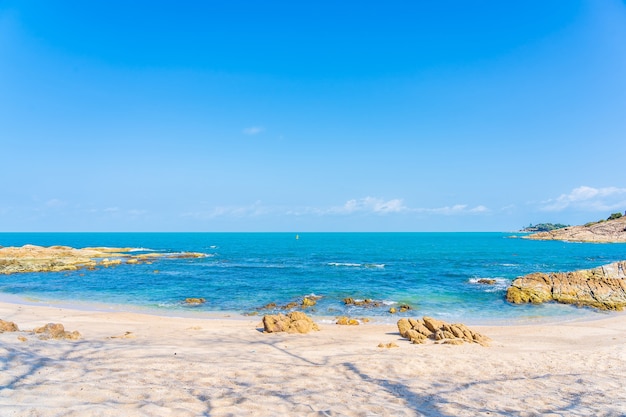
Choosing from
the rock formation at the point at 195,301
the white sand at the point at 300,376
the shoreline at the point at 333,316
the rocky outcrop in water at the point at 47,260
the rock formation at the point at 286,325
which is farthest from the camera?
the rocky outcrop in water at the point at 47,260

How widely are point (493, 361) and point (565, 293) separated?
2208 cm

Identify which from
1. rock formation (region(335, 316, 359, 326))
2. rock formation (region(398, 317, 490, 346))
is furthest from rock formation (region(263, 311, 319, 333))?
rock formation (region(398, 317, 490, 346))

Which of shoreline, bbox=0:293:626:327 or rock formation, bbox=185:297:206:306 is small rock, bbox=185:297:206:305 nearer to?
rock formation, bbox=185:297:206:306

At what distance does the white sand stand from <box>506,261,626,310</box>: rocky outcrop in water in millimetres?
12546

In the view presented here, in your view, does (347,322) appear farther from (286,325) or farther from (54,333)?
(54,333)

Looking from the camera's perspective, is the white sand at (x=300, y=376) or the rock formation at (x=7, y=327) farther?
the rock formation at (x=7, y=327)

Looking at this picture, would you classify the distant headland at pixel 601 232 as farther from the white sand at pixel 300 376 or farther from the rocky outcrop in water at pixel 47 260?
the white sand at pixel 300 376

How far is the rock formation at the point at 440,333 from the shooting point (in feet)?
52.4

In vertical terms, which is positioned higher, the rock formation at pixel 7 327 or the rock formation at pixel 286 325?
the rock formation at pixel 7 327

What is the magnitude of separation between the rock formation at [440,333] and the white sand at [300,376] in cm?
66

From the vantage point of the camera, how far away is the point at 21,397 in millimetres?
7270

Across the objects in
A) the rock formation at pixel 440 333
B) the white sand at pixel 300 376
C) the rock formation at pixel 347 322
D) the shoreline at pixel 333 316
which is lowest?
the shoreline at pixel 333 316

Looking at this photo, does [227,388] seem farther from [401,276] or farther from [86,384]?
[401,276]

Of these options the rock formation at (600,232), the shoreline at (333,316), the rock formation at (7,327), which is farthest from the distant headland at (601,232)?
the rock formation at (7,327)
